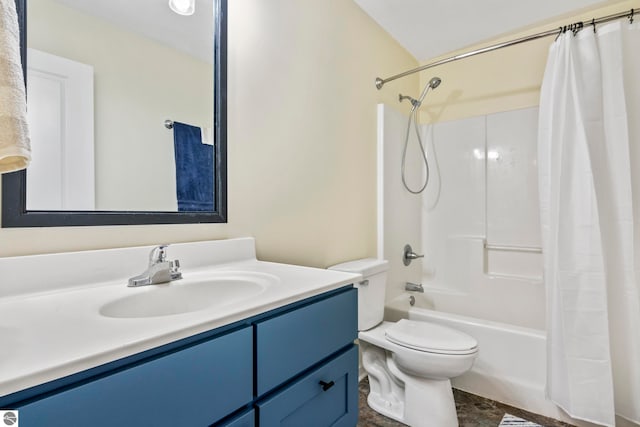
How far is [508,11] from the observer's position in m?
1.98

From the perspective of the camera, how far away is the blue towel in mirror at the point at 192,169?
1.14 meters

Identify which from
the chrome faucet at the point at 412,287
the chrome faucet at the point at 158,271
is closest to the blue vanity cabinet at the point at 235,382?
the chrome faucet at the point at 158,271

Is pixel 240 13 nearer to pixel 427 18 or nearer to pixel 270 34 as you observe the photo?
pixel 270 34

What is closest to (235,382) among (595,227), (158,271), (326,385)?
(326,385)

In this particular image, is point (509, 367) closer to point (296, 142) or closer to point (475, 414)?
point (475, 414)

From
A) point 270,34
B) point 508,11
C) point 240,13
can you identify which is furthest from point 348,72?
point 508,11

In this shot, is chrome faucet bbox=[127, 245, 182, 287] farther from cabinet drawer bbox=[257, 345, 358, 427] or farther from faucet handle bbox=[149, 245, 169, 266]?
cabinet drawer bbox=[257, 345, 358, 427]

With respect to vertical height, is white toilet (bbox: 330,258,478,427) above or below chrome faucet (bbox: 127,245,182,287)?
below

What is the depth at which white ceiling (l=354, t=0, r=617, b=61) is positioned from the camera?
1.89 metres

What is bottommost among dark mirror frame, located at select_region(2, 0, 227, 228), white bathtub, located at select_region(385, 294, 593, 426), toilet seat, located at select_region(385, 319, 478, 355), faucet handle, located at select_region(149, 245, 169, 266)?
white bathtub, located at select_region(385, 294, 593, 426)

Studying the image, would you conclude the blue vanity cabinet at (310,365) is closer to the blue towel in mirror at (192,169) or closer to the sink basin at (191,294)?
the sink basin at (191,294)

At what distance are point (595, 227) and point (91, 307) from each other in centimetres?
195

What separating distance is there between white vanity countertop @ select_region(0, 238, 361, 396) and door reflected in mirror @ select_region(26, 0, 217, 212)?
0.16 metres

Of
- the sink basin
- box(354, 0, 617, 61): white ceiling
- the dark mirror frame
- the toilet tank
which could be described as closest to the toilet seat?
the toilet tank
